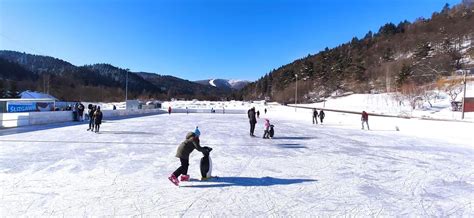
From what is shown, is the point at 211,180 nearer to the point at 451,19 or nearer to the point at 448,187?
the point at 448,187

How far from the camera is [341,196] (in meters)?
4.82

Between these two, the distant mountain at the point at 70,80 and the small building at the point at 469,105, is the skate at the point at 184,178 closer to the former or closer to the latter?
the small building at the point at 469,105

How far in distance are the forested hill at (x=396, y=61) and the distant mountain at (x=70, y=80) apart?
4574 centimetres

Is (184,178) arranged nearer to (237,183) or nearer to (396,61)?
(237,183)

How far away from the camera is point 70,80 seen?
115750 millimetres

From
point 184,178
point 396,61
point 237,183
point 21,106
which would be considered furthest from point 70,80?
point 237,183

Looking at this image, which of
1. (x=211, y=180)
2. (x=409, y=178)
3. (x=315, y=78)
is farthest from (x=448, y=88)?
(x=211, y=180)

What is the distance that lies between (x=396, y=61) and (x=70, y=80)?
4338 inches

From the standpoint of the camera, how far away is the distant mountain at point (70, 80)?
94.8 metres

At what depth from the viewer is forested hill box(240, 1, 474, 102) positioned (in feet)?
201

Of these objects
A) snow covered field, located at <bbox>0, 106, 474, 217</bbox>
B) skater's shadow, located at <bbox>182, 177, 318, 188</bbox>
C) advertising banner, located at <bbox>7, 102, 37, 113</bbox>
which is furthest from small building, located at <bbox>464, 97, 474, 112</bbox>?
advertising banner, located at <bbox>7, 102, 37, 113</bbox>

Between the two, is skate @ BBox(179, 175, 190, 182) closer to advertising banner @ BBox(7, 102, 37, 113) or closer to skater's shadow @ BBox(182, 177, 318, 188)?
skater's shadow @ BBox(182, 177, 318, 188)

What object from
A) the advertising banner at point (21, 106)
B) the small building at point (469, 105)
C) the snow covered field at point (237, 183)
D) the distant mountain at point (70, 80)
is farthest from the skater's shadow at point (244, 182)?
the distant mountain at point (70, 80)

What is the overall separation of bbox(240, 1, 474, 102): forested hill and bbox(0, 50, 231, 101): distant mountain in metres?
45.7
